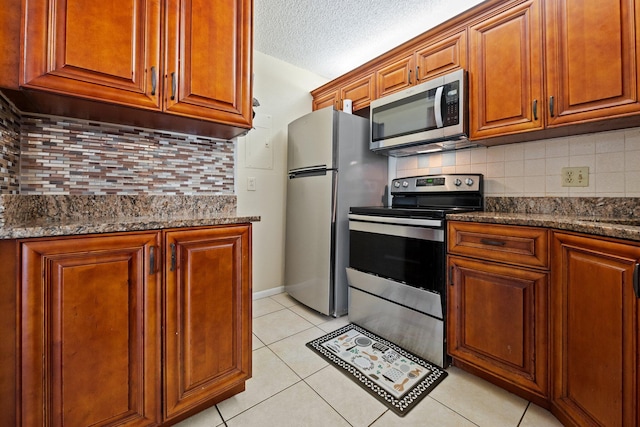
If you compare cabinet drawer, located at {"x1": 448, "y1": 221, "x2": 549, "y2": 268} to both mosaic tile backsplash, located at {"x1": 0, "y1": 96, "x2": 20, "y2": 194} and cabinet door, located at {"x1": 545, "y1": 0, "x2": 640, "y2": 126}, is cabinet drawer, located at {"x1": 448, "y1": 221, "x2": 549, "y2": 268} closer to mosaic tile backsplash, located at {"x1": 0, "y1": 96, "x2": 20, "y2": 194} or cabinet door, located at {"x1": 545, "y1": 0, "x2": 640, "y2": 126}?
cabinet door, located at {"x1": 545, "y1": 0, "x2": 640, "y2": 126}

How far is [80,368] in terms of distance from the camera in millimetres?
889

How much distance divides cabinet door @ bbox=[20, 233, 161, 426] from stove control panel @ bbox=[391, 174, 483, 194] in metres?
1.81

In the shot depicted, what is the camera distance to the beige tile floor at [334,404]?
117cm

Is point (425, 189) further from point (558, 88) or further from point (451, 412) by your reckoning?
point (451, 412)

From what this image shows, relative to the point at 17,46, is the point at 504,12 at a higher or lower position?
higher

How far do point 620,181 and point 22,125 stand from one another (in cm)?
293

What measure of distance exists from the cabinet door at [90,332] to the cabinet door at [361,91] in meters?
2.05

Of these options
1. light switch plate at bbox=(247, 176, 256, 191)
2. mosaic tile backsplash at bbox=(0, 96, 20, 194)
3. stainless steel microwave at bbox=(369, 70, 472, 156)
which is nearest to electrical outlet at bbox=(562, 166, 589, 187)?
stainless steel microwave at bbox=(369, 70, 472, 156)

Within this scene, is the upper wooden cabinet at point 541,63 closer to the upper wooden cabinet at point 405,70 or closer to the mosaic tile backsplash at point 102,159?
the upper wooden cabinet at point 405,70

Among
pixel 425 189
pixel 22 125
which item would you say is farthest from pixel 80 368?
pixel 425 189

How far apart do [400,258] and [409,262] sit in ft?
0.22

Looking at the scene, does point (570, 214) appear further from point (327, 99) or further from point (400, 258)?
point (327, 99)

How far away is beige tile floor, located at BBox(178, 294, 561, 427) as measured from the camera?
117 centimetres

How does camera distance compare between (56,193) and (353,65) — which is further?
(353,65)
